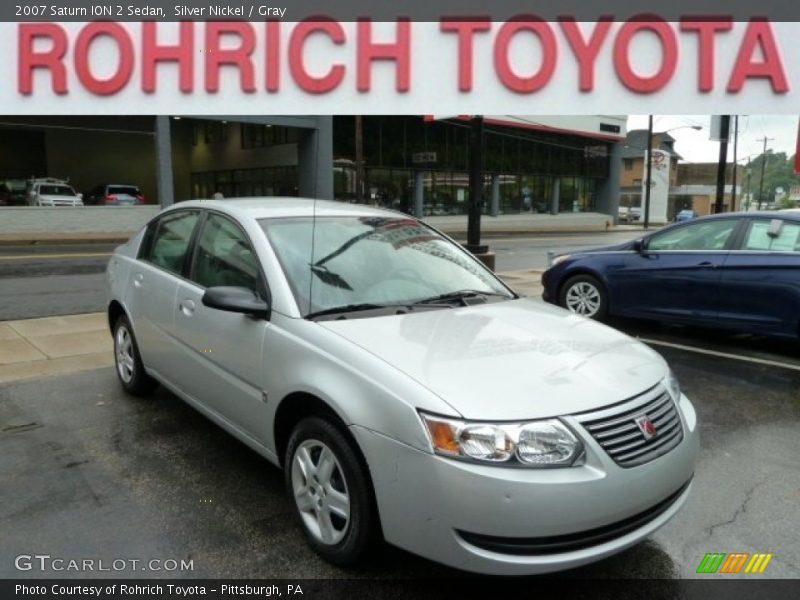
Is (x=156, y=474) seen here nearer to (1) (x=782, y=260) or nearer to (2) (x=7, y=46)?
(2) (x=7, y=46)

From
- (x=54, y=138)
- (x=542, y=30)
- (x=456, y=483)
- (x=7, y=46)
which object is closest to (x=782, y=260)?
(x=542, y=30)

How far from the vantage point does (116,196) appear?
27203 millimetres

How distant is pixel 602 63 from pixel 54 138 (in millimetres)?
37510

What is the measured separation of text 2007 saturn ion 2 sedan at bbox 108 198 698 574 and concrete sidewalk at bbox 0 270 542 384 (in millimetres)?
2323

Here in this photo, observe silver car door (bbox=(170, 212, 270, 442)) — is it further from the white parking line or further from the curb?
the curb

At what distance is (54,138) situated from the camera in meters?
35.9

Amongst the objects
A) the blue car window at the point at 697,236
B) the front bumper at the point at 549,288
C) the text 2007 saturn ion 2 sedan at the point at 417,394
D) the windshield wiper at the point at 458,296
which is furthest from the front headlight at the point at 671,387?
the front bumper at the point at 549,288

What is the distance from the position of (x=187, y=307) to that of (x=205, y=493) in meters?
1.08

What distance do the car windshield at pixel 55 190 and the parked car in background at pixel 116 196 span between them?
4.47 feet

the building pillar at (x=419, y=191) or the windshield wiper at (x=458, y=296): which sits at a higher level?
the building pillar at (x=419, y=191)

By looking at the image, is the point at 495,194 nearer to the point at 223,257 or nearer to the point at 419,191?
the point at 419,191

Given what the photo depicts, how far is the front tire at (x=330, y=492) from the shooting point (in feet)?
8.43

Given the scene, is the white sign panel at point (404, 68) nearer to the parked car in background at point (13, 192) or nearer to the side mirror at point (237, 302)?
the side mirror at point (237, 302)

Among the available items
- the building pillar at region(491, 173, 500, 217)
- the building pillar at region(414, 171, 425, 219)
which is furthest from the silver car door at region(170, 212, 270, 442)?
the building pillar at region(491, 173, 500, 217)
